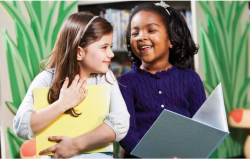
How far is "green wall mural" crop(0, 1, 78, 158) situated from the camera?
4.81 ft

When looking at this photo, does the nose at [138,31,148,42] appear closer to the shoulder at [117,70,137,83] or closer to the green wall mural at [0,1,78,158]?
the shoulder at [117,70,137,83]

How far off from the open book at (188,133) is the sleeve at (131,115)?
0.08 m

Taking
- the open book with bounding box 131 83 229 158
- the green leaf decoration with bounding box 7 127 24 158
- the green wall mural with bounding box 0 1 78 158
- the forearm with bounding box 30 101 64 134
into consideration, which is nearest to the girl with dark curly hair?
the open book with bounding box 131 83 229 158

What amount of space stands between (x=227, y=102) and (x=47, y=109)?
1.57m

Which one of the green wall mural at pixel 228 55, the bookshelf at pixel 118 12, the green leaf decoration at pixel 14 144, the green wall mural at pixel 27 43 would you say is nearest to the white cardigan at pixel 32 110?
the green wall mural at pixel 27 43

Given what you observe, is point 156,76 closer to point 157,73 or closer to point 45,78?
point 157,73

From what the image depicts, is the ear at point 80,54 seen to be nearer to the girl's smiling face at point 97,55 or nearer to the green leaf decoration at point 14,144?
the girl's smiling face at point 97,55

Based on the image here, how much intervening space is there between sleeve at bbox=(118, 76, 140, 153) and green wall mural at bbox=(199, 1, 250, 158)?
3.73ft

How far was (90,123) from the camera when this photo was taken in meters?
0.66

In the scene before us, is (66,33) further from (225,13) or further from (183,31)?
(225,13)

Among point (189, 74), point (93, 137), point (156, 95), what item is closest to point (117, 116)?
point (93, 137)

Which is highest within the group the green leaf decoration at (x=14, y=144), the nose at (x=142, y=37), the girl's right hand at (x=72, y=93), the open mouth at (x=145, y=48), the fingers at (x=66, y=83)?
the nose at (x=142, y=37)

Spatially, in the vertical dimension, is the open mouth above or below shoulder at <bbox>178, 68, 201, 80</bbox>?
above

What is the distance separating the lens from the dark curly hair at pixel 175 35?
0.79 m
